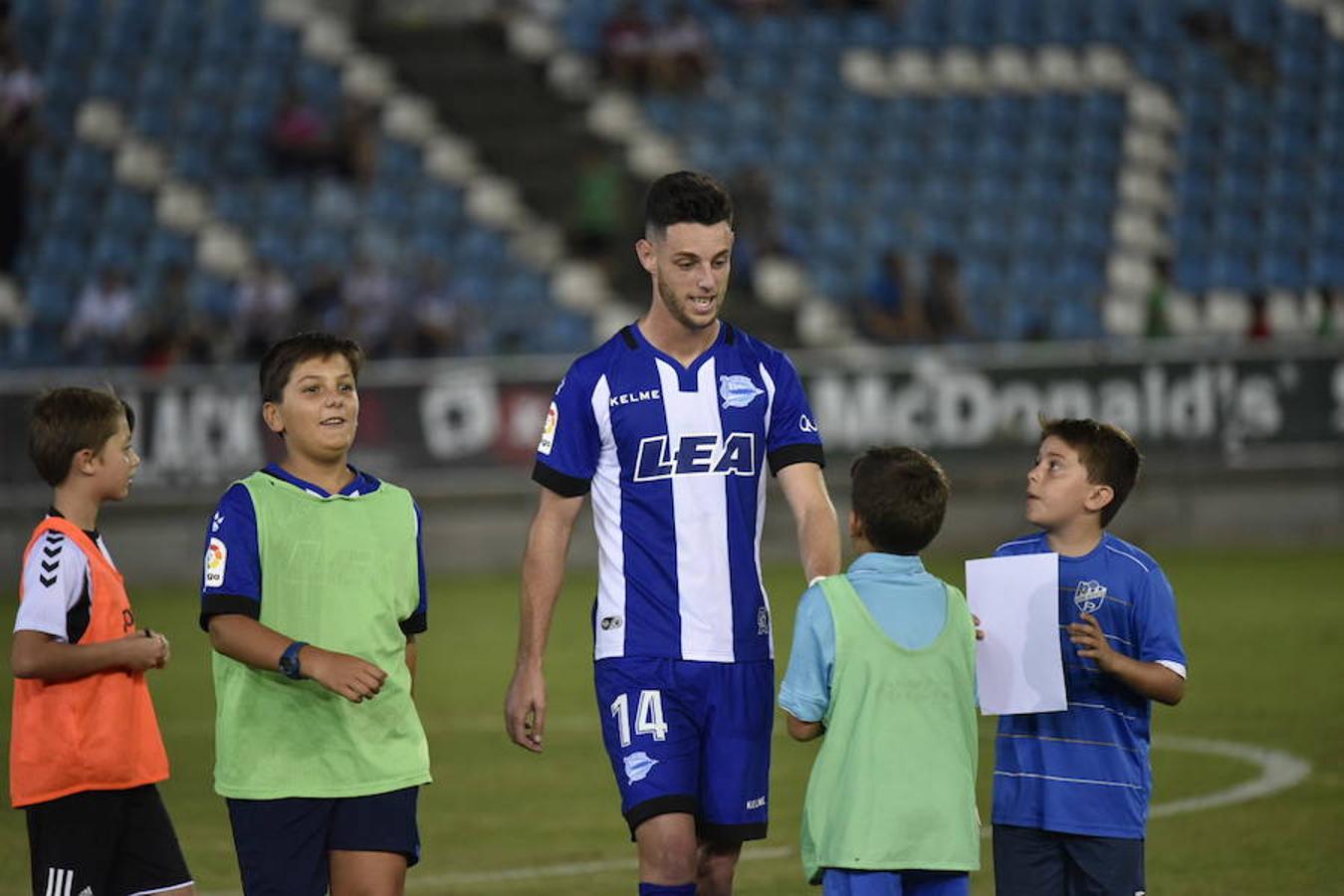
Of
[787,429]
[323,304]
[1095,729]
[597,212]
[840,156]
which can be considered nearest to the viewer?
[1095,729]

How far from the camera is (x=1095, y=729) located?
19.3ft

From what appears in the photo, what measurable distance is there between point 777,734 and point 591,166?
14521 mm

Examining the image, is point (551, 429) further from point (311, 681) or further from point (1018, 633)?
point (1018, 633)

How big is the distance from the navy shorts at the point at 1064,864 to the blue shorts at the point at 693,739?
66 centimetres

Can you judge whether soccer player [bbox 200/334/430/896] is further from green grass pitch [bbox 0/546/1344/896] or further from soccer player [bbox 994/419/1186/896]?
green grass pitch [bbox 0/546/1344/896]

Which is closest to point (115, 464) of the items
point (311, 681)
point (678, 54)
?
point (311, 681)

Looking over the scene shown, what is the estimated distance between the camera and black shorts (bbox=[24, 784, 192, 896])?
5824 millimetres

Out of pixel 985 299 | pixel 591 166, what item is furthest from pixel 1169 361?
pixel 591 166

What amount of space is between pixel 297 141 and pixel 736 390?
795 inches

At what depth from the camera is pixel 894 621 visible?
215 inches

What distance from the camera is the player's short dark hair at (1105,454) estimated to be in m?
6.05

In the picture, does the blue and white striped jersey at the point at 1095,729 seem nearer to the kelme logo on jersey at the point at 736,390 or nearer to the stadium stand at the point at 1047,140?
the kelme logo on jersey at the point at 736,390

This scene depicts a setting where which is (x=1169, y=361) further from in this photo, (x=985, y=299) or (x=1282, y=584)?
(x=985, y=299)

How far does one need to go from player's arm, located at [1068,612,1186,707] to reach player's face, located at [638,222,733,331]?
50.9 inches
